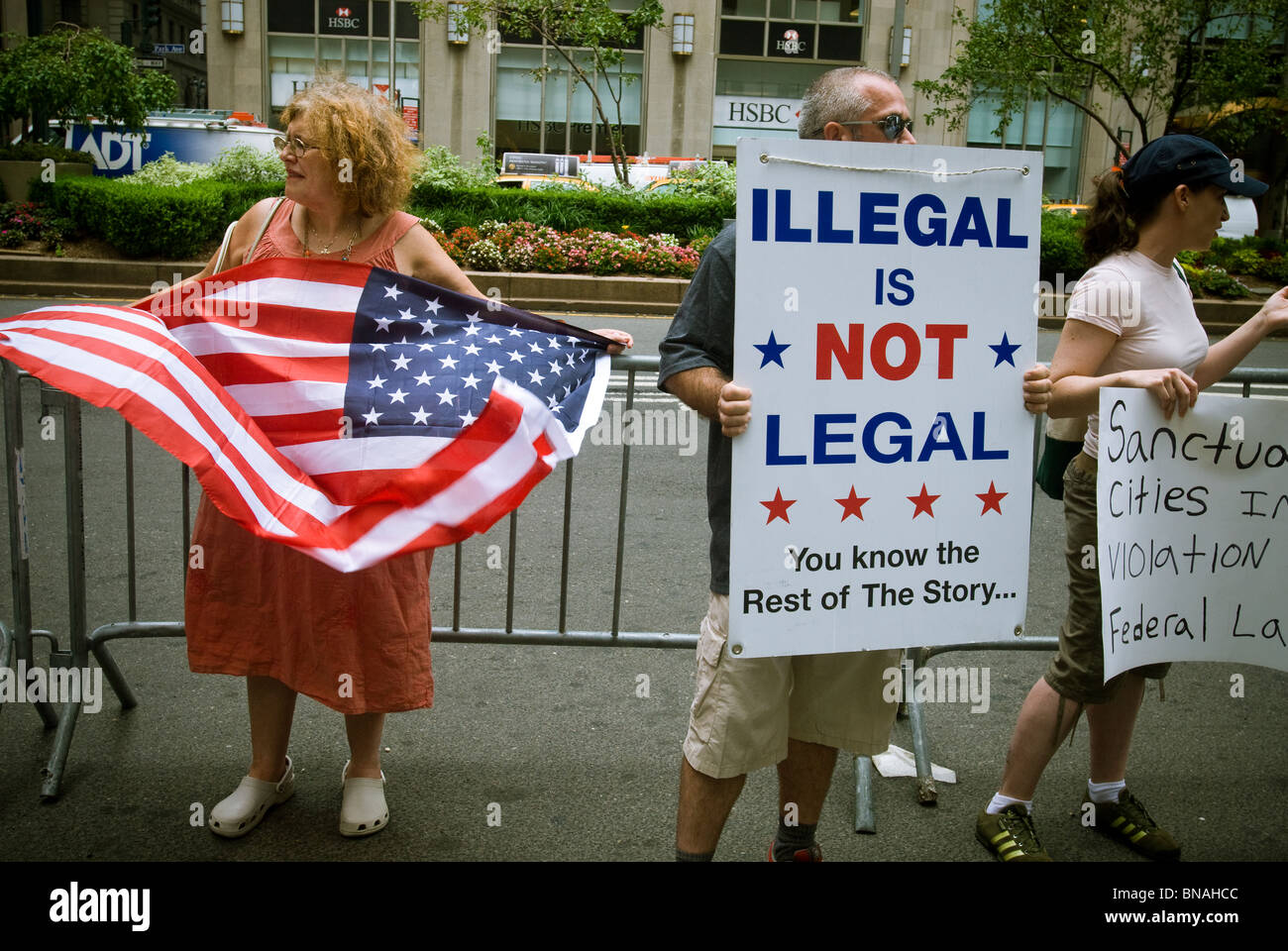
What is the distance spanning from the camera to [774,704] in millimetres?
2729

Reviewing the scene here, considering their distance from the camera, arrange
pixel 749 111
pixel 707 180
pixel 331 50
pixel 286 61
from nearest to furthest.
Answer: pixel 707 180, pixel 286 61, pixel 331 50, pixel 749 111

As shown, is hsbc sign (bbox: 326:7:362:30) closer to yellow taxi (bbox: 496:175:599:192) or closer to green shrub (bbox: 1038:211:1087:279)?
yellow taxi (bbox: 496:175:599:192)

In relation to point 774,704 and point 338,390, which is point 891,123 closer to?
point 774,704

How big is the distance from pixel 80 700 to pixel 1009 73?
20.2 metres

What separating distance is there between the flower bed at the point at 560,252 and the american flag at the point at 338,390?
41.9 feet

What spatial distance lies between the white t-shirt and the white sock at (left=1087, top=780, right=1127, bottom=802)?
3.83 ft

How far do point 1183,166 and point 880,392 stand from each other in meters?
1.13

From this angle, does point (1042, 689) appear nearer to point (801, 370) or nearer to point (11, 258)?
point (801, 370)

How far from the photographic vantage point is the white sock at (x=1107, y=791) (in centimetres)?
348

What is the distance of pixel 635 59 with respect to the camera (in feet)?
117

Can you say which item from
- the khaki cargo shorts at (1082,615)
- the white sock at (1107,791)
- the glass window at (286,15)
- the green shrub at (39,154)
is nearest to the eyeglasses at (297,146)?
the khaki cargo shorts at (1082,615)

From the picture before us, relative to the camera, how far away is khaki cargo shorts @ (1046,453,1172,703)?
3143mm

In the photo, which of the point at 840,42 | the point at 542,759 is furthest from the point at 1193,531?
the point at 840,42

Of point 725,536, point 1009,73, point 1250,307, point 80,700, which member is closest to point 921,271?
point 725,536
